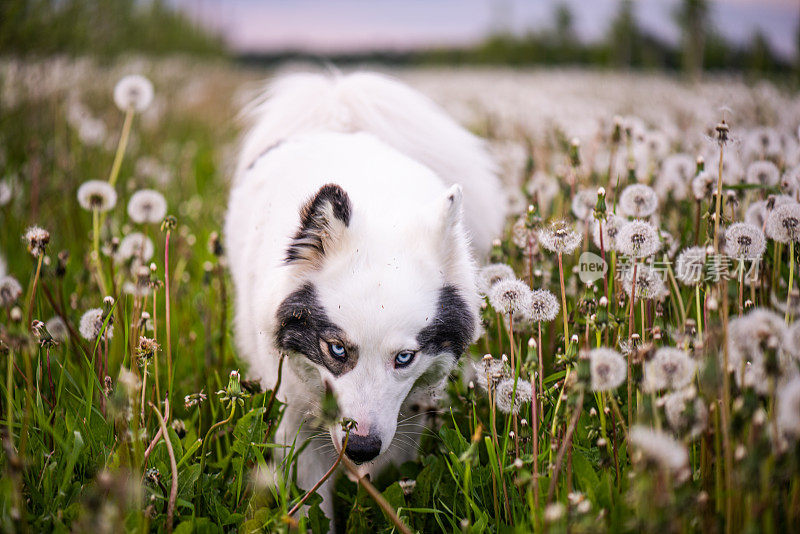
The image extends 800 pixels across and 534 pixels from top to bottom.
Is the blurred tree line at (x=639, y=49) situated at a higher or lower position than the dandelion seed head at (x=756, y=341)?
higher

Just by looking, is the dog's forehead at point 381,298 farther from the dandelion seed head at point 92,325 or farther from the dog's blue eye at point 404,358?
the dandelion seed head at point 92,325

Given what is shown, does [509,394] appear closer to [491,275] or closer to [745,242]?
[491,275]

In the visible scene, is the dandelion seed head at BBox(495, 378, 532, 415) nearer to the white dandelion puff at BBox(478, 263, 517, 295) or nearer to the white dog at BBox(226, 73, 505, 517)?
the white dog at BBox(226, 73, 505, 517)

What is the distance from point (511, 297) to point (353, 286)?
586 millimetres

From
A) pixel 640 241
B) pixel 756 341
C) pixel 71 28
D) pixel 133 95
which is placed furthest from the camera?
pixel 71 28

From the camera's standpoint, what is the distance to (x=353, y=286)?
218cm

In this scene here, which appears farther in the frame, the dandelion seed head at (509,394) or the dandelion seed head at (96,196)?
the dandelion seed head at (96,196)

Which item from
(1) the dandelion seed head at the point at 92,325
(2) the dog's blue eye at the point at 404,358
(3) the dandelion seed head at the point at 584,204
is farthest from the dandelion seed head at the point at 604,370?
(1) the dandelion seed head at the point at 92,325

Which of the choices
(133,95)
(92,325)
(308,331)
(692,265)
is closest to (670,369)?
(692,265)

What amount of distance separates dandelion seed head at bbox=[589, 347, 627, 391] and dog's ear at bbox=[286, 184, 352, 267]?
104 cm

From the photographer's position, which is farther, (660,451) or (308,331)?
(308,331)

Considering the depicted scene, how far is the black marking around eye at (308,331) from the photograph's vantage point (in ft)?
7.10

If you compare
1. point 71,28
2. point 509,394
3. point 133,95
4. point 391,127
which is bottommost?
point 509,394

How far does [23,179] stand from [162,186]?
1.41 meters
